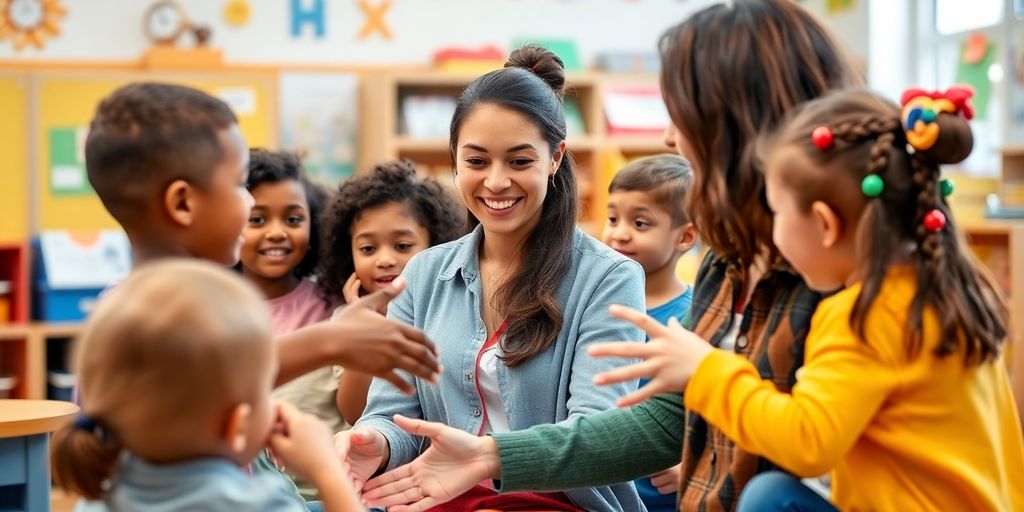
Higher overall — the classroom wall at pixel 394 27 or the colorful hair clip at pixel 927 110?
the classroom wall at pixel 394 27

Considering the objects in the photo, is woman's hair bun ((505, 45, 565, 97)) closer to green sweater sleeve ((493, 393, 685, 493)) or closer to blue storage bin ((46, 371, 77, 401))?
green sweater sleeve ((493, 393, 685, 493))

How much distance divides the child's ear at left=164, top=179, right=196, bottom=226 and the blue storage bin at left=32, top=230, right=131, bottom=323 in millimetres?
3761

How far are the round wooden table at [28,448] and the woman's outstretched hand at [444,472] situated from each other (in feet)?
3.18

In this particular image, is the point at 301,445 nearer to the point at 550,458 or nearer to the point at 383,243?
the point at 550,458

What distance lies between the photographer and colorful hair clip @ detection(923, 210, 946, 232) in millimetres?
1360

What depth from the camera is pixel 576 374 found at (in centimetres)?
204

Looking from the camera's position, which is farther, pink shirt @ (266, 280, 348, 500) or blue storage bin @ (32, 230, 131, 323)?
blue storage bin @ (32, 230, 131, 323)

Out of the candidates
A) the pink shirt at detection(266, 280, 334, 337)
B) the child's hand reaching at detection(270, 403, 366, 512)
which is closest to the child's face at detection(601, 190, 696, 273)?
the pink shirt at detection(266, 280, 334, 337)

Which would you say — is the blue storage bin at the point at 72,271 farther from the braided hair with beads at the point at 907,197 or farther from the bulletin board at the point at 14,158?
the braided hair with beads at the point at 907,197

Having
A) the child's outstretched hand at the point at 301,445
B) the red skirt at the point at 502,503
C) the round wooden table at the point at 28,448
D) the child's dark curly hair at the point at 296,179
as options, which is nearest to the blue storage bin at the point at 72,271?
the child's dark curly hair at the point at 296,179

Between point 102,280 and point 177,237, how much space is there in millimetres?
3796

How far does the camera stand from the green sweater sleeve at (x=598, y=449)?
180 centimetres

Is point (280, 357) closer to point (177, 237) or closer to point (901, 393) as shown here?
point (177, 237)

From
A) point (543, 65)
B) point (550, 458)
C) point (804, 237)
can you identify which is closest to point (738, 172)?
point (804, 237)
